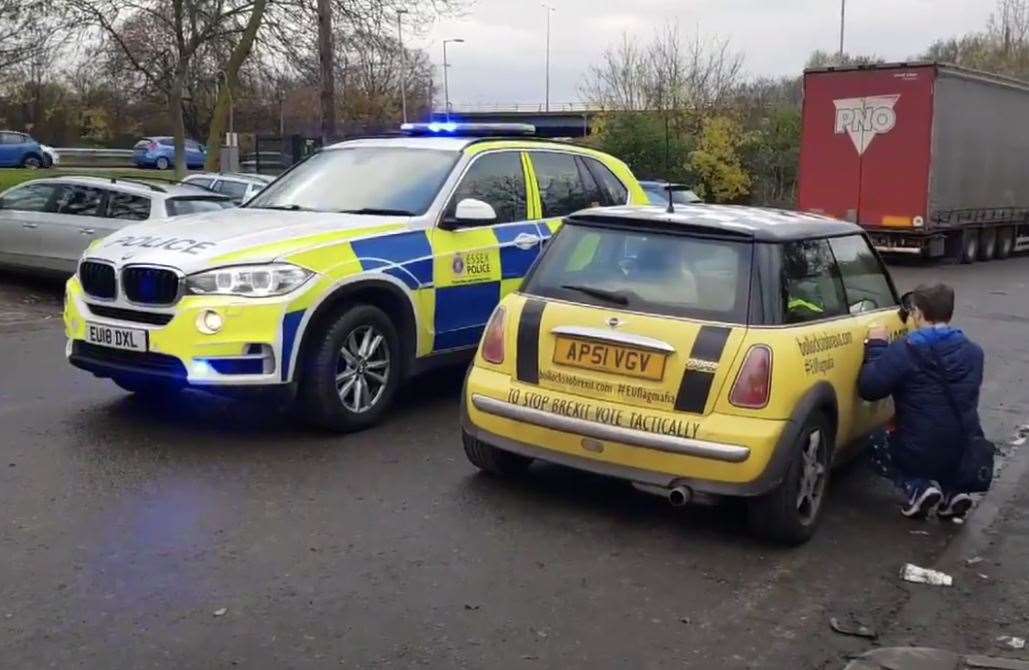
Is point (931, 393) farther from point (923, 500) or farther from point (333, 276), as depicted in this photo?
point (333, 276)

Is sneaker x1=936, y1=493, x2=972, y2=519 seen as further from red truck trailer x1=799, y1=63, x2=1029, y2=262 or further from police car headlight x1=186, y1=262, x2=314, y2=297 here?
red truck trailer x1=799, y1=63, x2=1029, y2=262

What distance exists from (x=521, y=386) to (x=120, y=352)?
8.36ft

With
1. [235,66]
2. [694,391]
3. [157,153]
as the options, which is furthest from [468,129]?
[157,153]

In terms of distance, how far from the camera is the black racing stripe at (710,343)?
16.6 ft

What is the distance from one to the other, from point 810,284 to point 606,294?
3.38 feet

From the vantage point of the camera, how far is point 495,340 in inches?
224

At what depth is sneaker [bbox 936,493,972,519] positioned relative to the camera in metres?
5.74

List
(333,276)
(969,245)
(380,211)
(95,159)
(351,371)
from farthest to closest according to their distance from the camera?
(95,159), (969,245), (380,211), (351,371), (333,276)

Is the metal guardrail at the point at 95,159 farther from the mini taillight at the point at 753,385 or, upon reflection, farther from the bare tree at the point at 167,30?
the mini taillight at the point at 753,385

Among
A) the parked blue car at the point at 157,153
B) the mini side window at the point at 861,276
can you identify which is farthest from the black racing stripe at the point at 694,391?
the parked blue car at the point at 157,153

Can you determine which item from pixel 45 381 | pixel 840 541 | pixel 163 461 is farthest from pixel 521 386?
pixel 45 381

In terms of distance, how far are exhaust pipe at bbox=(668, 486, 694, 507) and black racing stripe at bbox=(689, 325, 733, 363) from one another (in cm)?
59

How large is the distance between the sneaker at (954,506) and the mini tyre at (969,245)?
18.6 metres

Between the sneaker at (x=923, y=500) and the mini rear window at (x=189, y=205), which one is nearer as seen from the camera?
the sneaker at (x=923, y=500)
